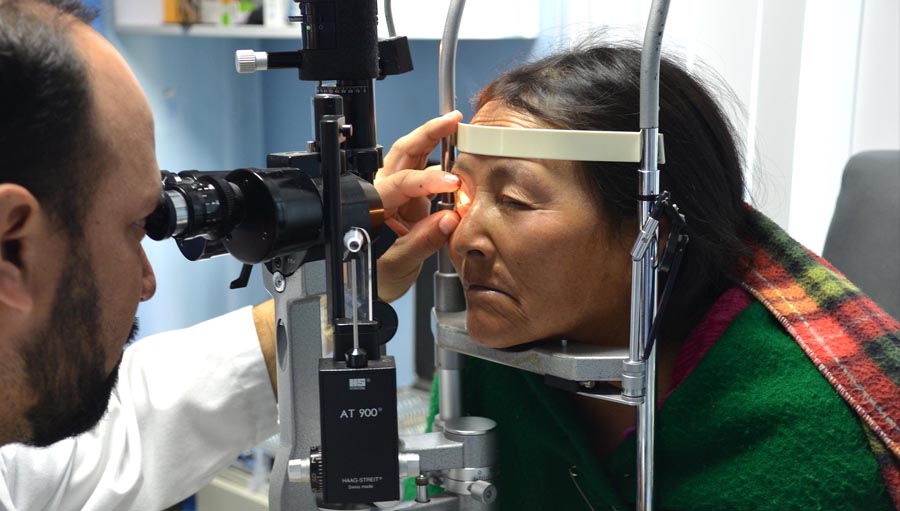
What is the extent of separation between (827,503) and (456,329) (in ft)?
1.42

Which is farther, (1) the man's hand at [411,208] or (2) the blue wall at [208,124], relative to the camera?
(2) the blue wall at [208,124]

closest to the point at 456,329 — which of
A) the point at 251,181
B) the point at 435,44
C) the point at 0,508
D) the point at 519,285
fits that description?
the point at 519,285

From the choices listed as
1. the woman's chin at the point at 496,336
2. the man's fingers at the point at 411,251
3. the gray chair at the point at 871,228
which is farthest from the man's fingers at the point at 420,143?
the gray chair at the point at 871,228

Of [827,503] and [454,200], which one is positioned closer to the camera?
[827,503]

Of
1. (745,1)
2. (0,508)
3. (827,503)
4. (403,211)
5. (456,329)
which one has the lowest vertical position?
(0,508)

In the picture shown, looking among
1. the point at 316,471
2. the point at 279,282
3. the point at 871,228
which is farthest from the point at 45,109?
the point at 871,228

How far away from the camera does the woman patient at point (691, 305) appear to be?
0.99 meters

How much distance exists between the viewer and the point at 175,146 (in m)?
2.88

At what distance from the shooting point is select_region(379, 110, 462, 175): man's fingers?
3.76 ft

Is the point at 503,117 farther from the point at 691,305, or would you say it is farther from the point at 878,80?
the point at 878,80

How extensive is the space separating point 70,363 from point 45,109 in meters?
0.28

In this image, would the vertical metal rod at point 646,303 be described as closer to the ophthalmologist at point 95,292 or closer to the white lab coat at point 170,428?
the ophthalmologist at point 95,292

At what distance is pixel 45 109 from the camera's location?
787 millimetres

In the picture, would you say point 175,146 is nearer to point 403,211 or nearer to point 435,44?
point 435,44
